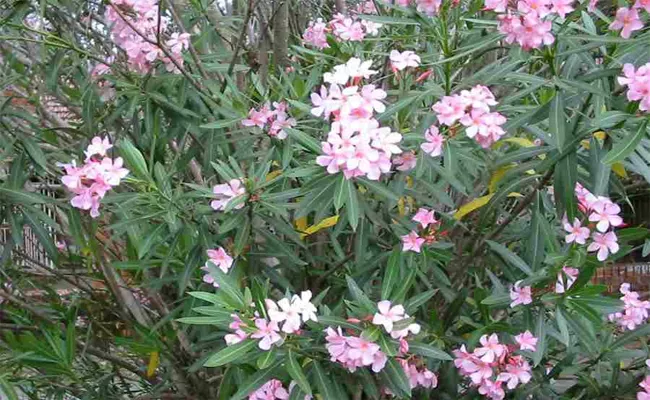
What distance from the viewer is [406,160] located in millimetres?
1398

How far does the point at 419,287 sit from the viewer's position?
169 cm

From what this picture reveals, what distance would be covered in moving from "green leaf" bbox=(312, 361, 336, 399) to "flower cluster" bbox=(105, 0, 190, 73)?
0.78m

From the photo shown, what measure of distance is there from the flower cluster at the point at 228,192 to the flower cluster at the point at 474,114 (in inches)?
16.1

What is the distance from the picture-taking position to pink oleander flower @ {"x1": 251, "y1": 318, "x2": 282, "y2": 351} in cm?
125

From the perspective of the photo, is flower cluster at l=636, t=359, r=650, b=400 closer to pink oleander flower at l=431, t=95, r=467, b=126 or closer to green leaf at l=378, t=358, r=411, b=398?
green leaf at l=378, t=358, r=411, b=398

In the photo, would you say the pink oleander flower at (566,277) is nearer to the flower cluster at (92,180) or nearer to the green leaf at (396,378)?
the green leaf at (396,378)

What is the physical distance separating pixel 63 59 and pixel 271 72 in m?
0.55

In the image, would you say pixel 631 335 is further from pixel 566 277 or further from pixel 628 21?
pixel 628 21

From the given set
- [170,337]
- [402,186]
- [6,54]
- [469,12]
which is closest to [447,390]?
[402,186]

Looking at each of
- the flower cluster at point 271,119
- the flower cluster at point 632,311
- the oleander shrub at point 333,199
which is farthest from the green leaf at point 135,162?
Answer: the flower cluster at point 632,311

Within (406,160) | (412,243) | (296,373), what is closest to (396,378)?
(296,373)

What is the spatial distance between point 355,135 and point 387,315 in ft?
1.07

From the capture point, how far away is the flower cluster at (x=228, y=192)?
1432 mm

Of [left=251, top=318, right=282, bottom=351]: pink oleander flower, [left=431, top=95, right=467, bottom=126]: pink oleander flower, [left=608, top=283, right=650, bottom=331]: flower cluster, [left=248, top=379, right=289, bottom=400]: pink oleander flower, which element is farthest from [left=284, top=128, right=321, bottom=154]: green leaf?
[left=608, top=283, right=650, bottom=331]: flower cluster
